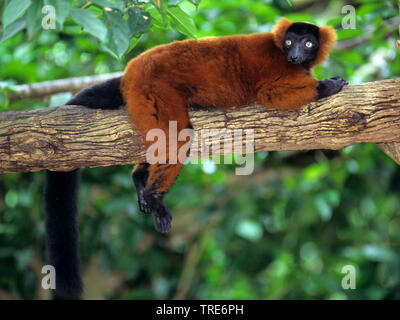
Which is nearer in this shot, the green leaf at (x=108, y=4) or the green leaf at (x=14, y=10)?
the green leaf at (x=14, y=10)

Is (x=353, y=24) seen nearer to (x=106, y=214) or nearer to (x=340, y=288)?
(x=340, y=288)

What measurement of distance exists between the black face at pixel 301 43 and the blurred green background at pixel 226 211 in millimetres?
1186

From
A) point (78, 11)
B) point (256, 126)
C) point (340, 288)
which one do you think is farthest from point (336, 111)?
point (340, 288)

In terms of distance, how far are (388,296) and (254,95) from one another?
4.31 meters

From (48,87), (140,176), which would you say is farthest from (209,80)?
(48,87)

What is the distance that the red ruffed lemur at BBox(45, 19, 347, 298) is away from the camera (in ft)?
12.4

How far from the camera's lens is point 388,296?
6617 mm

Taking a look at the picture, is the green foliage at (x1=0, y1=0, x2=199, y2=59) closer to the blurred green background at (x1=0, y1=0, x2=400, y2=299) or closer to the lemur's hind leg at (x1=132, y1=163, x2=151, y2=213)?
the lemur's hind leg at (x1=132, y1=163, x2=151, y2=213)

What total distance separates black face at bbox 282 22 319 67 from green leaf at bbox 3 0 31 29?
239 centimetres

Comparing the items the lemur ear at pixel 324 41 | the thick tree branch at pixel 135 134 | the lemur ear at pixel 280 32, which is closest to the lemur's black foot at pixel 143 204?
the thick tree branch at pixel 135 134

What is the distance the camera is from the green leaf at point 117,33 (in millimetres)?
2764

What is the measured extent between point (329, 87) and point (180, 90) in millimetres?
1239

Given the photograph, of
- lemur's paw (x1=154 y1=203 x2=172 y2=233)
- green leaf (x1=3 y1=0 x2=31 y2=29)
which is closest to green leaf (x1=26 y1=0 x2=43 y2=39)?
green leaf (x1=3 y1=0 x2=31 y2=29)

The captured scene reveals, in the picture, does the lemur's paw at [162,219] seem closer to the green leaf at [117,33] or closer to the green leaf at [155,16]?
the green leaf at [155,16]
